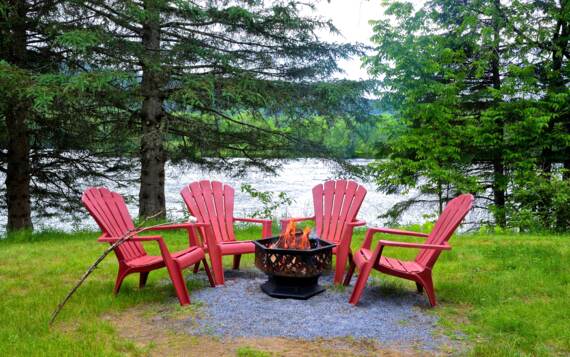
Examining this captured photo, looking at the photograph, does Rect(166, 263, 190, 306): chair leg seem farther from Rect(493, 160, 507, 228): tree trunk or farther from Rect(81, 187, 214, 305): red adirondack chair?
Rect(493, 160, 507, 228): tree trunk

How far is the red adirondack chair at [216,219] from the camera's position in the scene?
13.5 ft

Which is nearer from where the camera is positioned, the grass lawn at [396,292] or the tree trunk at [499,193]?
the grass lawn at [396,292]

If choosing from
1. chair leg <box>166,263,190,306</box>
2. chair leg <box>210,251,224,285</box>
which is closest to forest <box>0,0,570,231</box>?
chair leg <box>210,251,224,285</box>

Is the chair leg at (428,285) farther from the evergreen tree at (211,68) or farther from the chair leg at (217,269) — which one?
the evergreen tree at (211,68)

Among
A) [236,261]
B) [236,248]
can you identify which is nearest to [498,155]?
[236,261]

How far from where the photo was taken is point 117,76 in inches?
219

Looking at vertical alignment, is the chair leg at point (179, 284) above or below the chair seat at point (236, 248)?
below

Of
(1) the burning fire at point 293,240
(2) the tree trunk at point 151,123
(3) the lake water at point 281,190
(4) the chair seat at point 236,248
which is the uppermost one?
(2) the tree trunk at point 151,123

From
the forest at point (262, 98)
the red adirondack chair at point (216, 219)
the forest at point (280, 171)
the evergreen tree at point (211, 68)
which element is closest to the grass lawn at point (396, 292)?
the forest at point (280, 171)

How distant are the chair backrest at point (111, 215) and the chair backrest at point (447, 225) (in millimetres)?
2158

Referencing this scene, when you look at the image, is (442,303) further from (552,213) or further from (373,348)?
(552,213)

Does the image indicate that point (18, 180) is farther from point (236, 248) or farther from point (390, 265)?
point (390, 265)

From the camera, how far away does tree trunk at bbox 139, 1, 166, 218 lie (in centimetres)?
625

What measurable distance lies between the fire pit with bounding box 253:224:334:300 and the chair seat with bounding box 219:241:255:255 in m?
0.41
